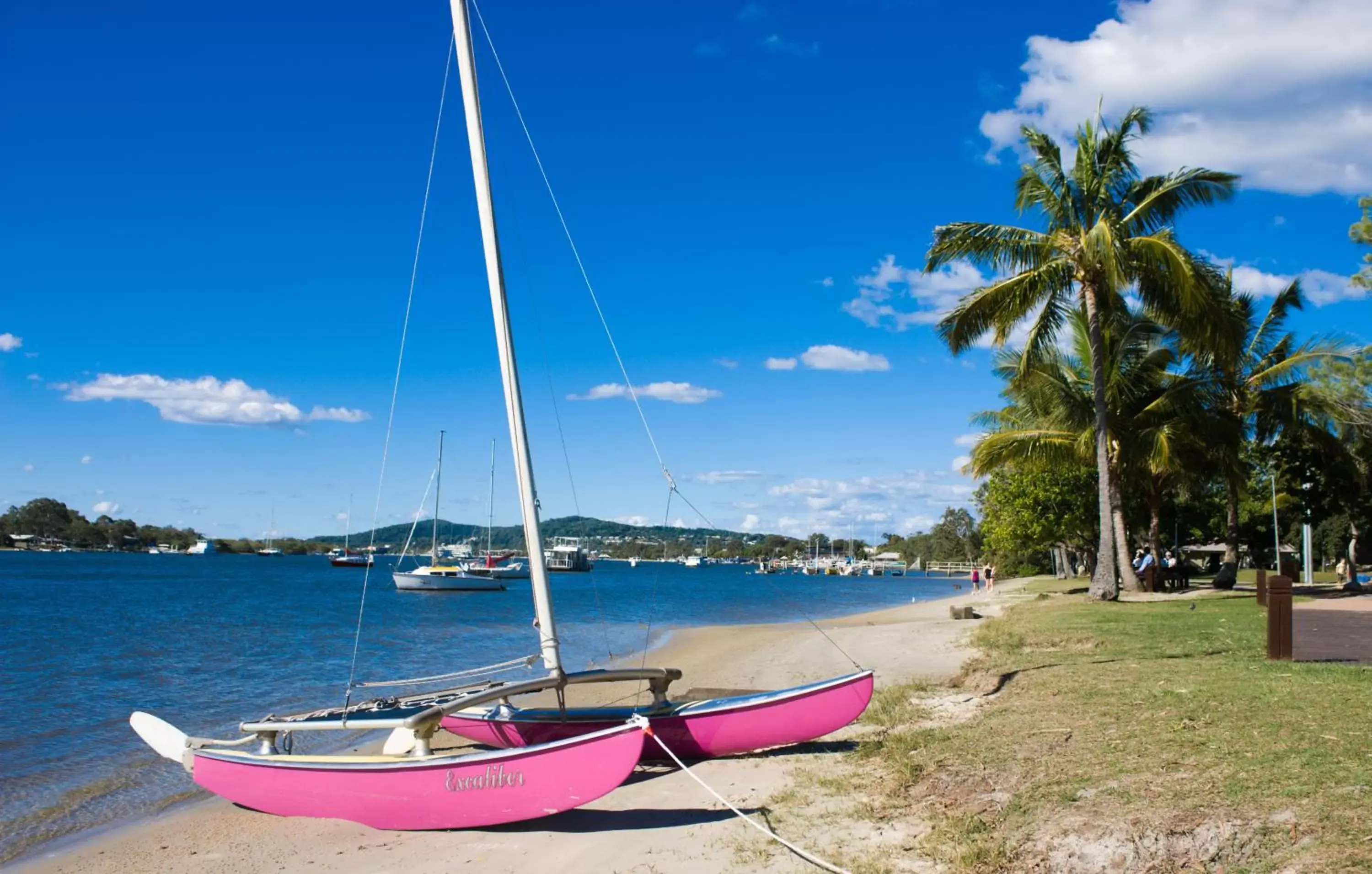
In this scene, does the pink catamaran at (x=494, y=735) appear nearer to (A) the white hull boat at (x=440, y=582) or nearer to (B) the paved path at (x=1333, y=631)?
(B) the paved path at (x=1333, y=631)

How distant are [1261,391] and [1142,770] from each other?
85.4 feet

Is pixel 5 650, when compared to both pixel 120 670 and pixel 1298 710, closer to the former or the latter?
pixel 120 670

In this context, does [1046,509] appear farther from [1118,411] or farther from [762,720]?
[762,720]

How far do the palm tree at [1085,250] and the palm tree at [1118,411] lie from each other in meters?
3.26

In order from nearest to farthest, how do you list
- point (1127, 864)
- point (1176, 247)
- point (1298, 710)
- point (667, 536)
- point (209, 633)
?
point (1127, 864)
point (1298, 710)
point (667, 536)
point (1176, 247)
point (209, 633)

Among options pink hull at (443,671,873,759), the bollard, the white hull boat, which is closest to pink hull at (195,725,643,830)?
pink hull at (443,671,873,759)

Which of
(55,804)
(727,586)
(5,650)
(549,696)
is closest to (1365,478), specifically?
(549,696)

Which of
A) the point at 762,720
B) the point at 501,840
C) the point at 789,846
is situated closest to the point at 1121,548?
the point at 762,720

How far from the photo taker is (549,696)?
55.8 ft

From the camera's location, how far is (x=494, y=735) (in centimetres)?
984

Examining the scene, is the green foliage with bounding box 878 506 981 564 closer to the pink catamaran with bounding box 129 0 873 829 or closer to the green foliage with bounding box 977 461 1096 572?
the green foliage with bounding box 977 461 1096 572

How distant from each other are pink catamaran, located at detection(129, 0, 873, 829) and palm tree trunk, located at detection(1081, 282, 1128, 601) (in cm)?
1455

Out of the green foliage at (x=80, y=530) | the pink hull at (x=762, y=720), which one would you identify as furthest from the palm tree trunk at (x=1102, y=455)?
the green foliage at (x=80, y=530)

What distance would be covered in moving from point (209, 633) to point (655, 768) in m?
25.8
